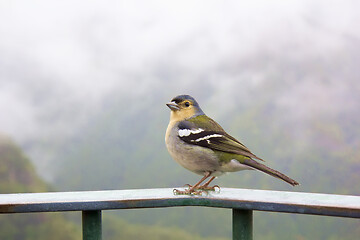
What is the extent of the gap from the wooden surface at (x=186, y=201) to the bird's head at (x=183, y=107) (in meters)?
1.42

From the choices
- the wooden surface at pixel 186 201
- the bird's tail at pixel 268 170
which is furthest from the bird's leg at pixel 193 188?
the bird's tail at pixel 268 170

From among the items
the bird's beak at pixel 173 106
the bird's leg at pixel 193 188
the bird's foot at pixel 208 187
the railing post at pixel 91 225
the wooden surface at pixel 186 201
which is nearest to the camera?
the wooden surface at pixel 186 201

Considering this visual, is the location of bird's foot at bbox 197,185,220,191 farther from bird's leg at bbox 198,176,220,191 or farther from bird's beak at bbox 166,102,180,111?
bird's beak at bbox 166,102,180,111

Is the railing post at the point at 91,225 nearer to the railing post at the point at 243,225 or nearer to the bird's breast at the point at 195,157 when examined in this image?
the railing post at the point at 243,225

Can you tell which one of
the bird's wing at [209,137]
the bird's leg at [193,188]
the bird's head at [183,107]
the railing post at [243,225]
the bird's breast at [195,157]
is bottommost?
the railing post at [243,225]

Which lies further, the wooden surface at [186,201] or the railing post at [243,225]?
the railing post at [243,225]

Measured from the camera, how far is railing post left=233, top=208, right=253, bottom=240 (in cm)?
311

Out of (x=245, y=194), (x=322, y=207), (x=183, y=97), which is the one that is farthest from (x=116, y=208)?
(x=183, y=97)

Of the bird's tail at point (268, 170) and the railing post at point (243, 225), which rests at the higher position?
the bird's tail at point (268, 170)

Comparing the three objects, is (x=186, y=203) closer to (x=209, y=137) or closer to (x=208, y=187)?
(x=208, y=187)

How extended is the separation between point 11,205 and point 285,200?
5.91 ft

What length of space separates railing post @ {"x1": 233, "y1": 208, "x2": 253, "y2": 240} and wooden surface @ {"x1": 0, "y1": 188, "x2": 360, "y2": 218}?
0.33ft

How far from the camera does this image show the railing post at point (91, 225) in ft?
10.2

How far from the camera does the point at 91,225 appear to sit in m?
3.10
